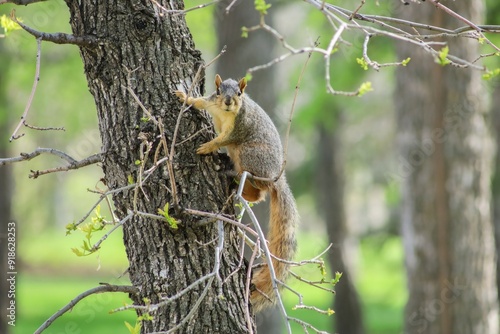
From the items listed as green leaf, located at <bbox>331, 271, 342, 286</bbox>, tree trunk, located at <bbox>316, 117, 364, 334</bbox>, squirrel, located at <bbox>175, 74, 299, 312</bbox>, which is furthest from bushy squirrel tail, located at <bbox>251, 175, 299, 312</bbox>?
tree trunk, located at <bbox>316, 117, 364, 334</bbox>

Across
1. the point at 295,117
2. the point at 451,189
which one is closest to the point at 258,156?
the point at 451,189

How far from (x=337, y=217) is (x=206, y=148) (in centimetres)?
791

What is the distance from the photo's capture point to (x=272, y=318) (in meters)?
6.14

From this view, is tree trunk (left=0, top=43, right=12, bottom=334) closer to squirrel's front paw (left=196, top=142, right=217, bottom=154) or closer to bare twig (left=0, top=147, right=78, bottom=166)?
bare twig (left=0, top=147, right=78, bottom=166)

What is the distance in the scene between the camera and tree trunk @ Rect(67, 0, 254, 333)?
2242 millimetres

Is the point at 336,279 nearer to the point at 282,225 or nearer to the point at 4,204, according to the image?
the point at 282,225

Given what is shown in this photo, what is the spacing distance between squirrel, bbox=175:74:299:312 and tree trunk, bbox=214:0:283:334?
9.26ft

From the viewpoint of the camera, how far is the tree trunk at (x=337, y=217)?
9.69 meters

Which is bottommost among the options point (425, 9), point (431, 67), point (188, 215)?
point (188, 215)

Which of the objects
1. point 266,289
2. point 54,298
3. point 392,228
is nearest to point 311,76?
point 392,228

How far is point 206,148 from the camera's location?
2.39 meters

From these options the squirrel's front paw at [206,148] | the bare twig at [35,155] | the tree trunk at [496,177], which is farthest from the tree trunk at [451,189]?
the bare twig at [35,155]

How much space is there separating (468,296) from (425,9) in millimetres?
2318

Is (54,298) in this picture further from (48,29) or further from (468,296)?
(468,296)
